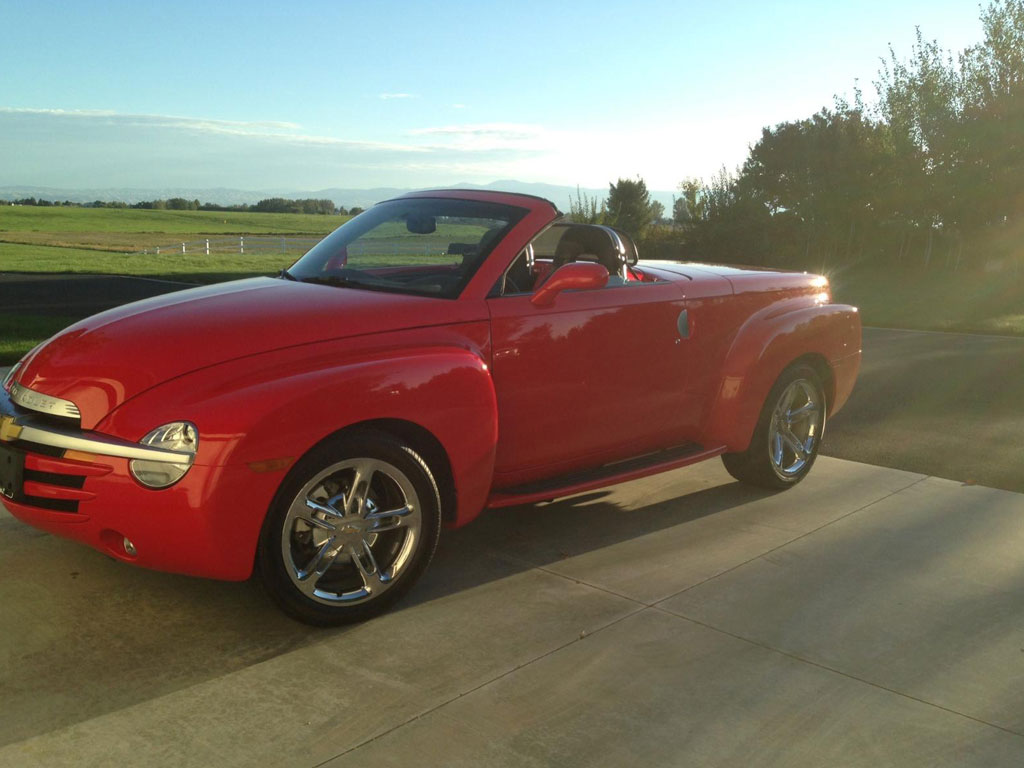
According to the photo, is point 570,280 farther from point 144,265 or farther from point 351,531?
point 144,265

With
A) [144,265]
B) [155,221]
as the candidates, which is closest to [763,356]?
[144,265]

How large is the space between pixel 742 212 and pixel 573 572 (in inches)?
1150

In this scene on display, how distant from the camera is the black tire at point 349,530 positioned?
3.67m

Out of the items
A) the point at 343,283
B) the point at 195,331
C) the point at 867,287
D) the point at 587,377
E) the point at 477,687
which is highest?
the point at 343,283

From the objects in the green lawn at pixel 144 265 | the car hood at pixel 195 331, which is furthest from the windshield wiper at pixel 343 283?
the green lawn at pixel 144 265

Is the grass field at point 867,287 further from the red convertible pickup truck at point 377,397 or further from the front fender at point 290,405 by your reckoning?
the front fender at point 290,405

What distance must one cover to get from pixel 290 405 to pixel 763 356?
2995 mm

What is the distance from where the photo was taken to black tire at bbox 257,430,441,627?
3.67 meters

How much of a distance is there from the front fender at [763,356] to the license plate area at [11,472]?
3395 millimetres

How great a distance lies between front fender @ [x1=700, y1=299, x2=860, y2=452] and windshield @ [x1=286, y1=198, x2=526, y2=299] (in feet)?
5.17

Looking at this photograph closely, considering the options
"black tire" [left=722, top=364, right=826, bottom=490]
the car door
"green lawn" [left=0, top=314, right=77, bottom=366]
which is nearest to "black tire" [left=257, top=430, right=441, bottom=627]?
the car door

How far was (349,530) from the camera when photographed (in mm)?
3865

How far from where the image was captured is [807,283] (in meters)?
6.17

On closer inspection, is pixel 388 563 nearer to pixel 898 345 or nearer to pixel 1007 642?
pixel 1007 642
